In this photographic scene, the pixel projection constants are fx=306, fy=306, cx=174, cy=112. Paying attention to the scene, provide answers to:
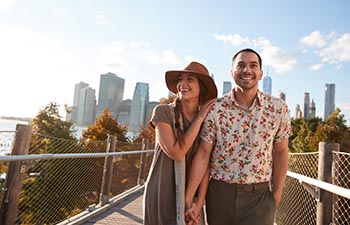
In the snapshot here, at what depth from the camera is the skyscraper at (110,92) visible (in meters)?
77.3

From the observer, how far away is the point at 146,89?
264ft

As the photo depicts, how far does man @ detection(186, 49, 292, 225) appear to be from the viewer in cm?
161

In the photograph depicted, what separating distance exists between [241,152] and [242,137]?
8 centimetres

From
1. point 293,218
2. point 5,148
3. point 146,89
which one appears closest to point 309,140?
point 293,218

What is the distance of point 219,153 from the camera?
1654mm

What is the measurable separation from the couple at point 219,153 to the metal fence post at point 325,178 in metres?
0.94

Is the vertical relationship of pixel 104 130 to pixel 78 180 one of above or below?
above

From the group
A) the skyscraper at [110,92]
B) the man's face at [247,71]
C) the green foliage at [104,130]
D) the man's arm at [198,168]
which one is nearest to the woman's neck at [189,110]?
the man's arm at [198,168]

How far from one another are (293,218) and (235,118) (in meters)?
2.58

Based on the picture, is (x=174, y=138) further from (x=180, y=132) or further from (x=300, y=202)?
(x=300, y=202)

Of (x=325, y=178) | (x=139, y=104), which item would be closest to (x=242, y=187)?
(x=325, y=178)

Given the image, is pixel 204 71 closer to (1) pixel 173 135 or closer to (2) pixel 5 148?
(1) pixel 173 135

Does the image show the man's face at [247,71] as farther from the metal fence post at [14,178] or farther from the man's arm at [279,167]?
the metal fence post at [14,178]

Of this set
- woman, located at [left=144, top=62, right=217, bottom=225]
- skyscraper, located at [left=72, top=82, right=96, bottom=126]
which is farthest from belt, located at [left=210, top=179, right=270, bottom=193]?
skyscraper, located at [left=72, top=82, right=96, bottom=126]
